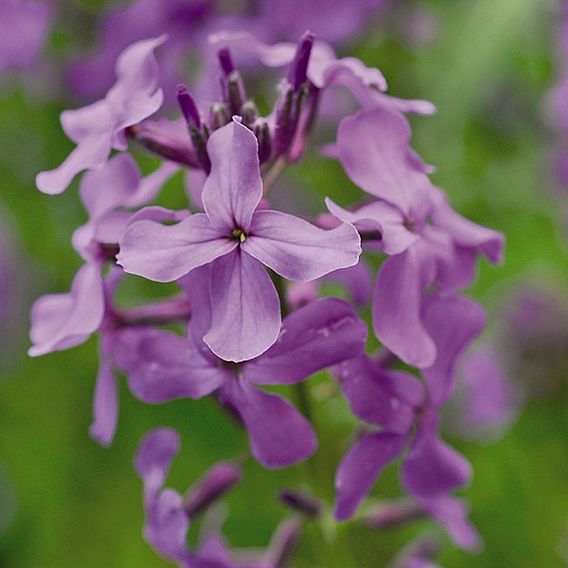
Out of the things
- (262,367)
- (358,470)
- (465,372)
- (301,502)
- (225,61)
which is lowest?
(465,372)

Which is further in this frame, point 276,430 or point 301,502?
point 301,502

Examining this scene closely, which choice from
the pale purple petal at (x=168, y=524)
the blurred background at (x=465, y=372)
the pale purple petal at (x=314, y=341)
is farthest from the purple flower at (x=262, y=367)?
the blurred background at (x=465, y=372)

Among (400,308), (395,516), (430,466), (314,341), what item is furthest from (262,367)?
(395,516)

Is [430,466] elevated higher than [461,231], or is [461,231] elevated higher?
[461,231]

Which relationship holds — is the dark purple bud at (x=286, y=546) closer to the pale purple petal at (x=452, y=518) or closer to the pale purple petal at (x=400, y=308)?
the pale purple petal at (x=452, y=518)

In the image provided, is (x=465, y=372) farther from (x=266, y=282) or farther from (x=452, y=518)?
(x=266, y=282)

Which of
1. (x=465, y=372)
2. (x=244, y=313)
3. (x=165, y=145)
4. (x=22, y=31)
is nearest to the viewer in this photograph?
(x=244, y=313)

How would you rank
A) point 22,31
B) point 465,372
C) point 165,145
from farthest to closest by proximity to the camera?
point 465,372 → point 22,31 → point 165,145

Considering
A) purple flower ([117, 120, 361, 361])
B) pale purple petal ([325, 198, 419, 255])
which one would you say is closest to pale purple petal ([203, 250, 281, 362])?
purple flower ([117, 120, 361, 361])
